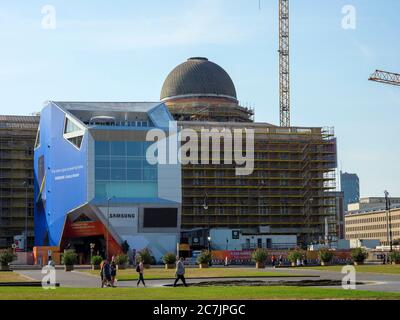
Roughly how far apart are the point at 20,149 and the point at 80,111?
29.0 m

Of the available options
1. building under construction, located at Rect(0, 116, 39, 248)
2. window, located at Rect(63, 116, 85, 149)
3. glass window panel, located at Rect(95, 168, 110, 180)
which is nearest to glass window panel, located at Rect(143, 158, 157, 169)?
glass window panel, located at Rect(95, 168, 110, 180)

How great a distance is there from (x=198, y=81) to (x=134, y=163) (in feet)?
130

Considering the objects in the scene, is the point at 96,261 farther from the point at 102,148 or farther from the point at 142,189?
the point at 102,148

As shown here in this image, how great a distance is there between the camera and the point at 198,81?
14512cm

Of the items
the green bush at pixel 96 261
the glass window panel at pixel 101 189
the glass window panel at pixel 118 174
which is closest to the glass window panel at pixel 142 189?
the glass window panel at pixel 118 174

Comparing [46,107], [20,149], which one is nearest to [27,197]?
[20,149]

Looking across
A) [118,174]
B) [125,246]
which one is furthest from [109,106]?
[125,246]

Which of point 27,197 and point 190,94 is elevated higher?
point 190,94

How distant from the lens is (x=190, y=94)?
145 metres

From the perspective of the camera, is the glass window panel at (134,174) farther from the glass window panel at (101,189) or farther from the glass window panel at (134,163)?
the glass window panel at (101,189)

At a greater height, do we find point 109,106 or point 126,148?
point 109,106

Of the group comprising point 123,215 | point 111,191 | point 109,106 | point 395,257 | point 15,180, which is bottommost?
point 395,257

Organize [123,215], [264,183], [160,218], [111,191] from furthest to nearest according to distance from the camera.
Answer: [264,183] < [160,218] < [111,191] < [123,215]
